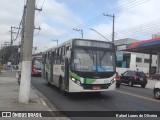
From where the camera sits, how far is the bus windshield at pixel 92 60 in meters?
16.4

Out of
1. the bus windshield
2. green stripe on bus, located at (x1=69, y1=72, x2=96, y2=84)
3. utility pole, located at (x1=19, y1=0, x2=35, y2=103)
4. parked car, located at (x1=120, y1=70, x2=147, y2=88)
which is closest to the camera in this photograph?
utility pole, located at (x1=19, y1=0, x2=35, y2=103)

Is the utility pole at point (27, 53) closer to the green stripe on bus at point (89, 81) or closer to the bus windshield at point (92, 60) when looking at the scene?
the bus windshield at point (92, 60)

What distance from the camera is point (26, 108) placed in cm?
1217

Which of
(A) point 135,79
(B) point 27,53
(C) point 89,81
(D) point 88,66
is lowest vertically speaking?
(A) point 135,79

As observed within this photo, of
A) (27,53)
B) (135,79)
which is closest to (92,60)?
(27,53)

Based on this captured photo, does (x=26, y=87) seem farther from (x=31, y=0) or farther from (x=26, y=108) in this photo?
(x=31, y=0)

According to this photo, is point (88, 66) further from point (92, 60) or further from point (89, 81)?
point (89, 81)

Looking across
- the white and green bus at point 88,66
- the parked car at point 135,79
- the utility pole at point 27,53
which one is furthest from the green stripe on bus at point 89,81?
the parked car at point 135,79

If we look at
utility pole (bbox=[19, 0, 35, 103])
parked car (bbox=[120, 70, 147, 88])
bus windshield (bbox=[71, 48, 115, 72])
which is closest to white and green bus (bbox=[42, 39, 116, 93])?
bus windshield (bbox=[71, 48, 115, 72])

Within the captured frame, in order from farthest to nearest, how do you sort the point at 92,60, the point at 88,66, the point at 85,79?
the point at 92,60, the point at 88,66, the point at 85,79

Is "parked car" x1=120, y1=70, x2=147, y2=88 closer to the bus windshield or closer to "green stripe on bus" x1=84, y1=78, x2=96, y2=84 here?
the bus windshield

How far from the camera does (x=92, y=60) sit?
54.4 ft

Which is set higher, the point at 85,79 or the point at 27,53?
the point at 27,53

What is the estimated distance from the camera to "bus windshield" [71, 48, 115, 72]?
16.4m
